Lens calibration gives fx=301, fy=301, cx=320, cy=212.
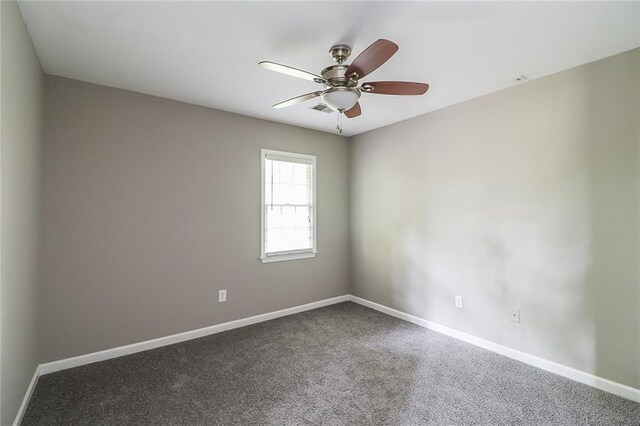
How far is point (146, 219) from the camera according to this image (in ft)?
9.96

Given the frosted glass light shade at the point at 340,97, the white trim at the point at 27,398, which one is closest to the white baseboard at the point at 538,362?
the frosted glass light shade at the point at 340,97

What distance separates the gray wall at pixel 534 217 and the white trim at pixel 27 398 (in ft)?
11.8

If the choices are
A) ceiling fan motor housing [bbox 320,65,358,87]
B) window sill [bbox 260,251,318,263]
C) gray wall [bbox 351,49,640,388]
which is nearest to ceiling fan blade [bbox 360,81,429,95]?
ceiling fan motor housing [bbox 320,65,358,87]

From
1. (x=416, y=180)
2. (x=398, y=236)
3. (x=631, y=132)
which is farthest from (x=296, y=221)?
(x=631, y=132)

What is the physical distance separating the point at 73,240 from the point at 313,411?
8.21 ft

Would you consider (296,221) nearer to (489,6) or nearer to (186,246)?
(186,246)

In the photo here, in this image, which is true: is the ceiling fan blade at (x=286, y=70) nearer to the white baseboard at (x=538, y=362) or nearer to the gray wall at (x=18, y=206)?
the gray wall at (x=18, y=206)

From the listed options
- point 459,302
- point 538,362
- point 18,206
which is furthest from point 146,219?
point 538,362

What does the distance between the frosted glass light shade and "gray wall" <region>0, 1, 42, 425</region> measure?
69.6 inches

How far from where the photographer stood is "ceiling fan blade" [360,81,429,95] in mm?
2057

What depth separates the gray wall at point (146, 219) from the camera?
264 cm

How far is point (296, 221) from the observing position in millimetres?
4203

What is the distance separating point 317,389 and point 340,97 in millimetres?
2206

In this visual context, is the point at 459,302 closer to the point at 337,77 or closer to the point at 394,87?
the point at 394,87
